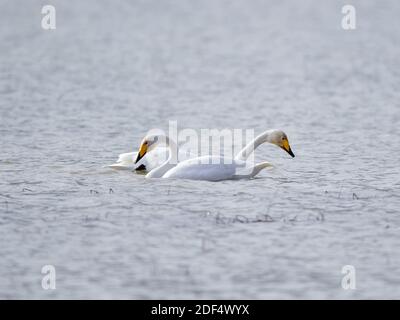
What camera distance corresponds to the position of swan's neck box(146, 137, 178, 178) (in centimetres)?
1636

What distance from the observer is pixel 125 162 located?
17219mm

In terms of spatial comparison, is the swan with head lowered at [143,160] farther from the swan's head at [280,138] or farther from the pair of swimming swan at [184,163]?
the swan's head at [280,138]

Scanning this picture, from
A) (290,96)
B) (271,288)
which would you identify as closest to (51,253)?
(271,288)

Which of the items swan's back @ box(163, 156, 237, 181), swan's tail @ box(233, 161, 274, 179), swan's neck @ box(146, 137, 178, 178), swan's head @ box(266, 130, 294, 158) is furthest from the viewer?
swan's head @ box(266, 130, 294, 158)

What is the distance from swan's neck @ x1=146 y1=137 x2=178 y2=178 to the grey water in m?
0.33

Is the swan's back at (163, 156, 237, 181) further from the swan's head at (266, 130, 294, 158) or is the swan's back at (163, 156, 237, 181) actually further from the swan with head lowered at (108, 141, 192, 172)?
the swan's head at (266, 130, 294, 158)

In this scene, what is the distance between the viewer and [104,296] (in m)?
10.4

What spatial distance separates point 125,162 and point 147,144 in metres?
0.64

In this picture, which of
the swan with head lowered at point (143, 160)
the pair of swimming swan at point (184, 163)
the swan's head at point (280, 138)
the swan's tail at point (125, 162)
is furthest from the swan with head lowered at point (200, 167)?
the swan's head at point (280, 138)

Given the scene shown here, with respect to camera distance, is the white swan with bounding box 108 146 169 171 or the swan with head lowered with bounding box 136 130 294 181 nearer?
the swan with head lowered with bounding box 136 130 294 181

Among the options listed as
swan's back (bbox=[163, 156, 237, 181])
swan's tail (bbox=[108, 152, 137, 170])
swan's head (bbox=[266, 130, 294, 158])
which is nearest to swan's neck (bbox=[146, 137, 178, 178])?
swan's back (bbox=[163, 156, 237, 181])

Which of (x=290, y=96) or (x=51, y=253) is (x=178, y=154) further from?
(x=290, y=96)

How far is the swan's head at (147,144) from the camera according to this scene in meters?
16.7
